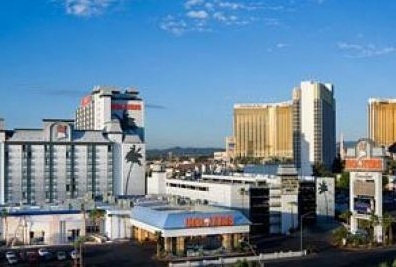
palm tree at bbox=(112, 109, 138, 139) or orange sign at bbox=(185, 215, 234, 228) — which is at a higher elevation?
palm tree at bbox=(112, 109, 138, 139)

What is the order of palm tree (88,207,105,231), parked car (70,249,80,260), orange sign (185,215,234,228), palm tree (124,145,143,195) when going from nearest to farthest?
parked car (70,249,80,260)
orange sign (185,215,234,228)
palm tree (88,207,105,231)
palm tree (124,145,143,195)

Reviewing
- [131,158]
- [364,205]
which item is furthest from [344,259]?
[131,158]

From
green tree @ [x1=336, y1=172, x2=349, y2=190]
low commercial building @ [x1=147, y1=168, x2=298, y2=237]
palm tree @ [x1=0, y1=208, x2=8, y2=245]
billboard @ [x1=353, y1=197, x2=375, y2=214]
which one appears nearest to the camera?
palm tree @ [x1=0, y1=208, x2=8, y2=245]

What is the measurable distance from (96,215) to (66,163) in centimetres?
2212

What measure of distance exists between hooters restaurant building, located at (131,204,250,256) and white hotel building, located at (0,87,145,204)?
80.8ft

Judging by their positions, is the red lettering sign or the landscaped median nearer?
the landscaped median

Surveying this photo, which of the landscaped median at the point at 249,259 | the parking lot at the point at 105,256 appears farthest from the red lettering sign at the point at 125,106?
the landscaped median at the point at 249,259

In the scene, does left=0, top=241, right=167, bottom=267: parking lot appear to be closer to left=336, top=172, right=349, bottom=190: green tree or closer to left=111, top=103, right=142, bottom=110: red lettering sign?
left=111, top=103, right=142, bottom=110: red lettering sign

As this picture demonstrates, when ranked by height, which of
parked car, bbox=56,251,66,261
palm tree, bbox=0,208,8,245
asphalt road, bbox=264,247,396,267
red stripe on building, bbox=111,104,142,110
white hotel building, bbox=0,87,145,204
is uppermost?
red stripe on building, bbox=111,104,142,110

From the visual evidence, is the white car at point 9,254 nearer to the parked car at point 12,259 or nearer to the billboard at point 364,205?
the parked car at point 12,259

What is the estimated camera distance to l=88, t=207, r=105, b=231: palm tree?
6385 centimetres

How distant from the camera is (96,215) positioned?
6400cm

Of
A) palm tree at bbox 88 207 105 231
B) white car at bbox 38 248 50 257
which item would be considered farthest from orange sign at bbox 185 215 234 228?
palm tree at bbox 88 207 105 231

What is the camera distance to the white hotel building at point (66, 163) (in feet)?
268
